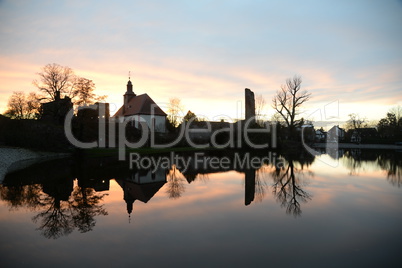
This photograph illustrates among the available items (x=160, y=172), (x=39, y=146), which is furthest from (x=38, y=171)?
(x=39, y=146)

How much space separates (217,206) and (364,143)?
61.6 meters

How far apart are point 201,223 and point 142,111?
48667 millimetres

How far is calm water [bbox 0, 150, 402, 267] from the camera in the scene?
185 inches

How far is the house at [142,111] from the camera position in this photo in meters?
53.1

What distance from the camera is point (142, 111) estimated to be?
53156 millimetres

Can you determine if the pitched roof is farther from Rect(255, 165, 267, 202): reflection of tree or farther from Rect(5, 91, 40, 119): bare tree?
Rect(255, 165, 267, 202): reflection of tree

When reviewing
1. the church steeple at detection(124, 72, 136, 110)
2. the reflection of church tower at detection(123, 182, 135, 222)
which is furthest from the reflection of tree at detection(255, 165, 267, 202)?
the church steeple at detection(124, 72, 136, 110)

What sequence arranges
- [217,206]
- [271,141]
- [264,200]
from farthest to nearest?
[271,141]
[264,200]
[217,206]

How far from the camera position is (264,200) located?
28.7ft

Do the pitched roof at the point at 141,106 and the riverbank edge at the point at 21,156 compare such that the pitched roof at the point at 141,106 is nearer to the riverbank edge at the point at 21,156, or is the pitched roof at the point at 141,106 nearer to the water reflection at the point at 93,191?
the riverbank edge at the point at 21,156

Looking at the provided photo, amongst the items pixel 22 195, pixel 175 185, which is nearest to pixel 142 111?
pixel 175 185

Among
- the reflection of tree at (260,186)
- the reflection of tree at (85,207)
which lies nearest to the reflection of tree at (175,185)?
the reflection of tree at (85,207)

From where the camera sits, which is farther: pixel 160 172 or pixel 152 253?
pixel 160 172

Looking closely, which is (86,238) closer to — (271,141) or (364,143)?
(271,141)
